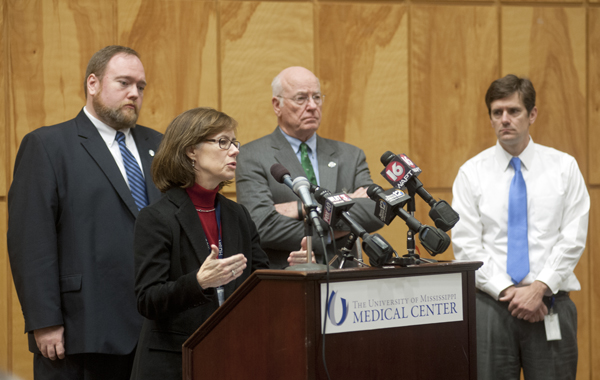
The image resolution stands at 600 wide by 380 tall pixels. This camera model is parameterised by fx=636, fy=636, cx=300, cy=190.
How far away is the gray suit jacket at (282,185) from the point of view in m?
2.88

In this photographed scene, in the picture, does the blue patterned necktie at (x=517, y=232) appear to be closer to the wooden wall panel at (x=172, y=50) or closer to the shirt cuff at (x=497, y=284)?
the shirt cuff at (x=497, y=284)

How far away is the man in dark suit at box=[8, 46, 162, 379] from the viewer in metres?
2.56

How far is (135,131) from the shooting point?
2979mm

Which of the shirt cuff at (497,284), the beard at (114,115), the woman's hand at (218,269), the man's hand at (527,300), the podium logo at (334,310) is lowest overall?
the man's hand at (527,300)

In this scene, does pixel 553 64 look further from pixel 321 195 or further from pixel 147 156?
pixel 321 195

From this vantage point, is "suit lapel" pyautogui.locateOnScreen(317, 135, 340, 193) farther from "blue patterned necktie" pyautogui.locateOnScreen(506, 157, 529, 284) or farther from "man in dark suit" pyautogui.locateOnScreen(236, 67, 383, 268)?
"blue patterned necktie" pyautogui.locateOnScreen(506, 157, 529, 284)

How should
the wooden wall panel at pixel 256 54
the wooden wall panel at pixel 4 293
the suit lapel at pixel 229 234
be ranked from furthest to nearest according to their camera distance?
the wooden wall panel at pixel 256 54 < the wooden wall panel at pixel 4 293 < the suit lapel at pixel 229 234

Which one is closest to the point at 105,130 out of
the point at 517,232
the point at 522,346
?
the point at 517,232

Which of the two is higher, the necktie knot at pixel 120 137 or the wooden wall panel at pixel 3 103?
the wooden wall panel at pixel 3 103

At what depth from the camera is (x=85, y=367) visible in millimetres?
2615

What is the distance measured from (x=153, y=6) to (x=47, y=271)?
6.81 feet

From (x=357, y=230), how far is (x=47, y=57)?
2.89 meters

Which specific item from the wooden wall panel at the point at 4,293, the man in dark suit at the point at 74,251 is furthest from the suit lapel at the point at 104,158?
the wooden wall panel at the point at 4,293

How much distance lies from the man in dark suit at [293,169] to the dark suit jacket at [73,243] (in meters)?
0.60
